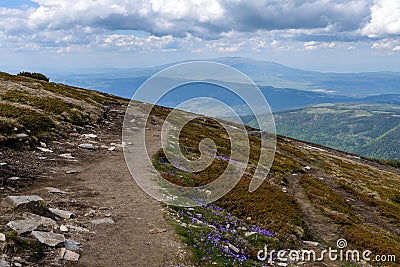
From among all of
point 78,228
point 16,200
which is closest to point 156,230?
point 78,228

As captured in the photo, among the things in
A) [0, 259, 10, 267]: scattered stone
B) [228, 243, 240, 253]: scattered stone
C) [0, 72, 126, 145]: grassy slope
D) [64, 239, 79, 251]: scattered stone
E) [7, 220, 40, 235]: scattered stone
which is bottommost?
[228, 243, 240, 253]: scattered stone

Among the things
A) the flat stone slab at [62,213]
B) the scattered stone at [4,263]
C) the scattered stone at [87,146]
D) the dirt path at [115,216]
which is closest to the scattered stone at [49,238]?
the dirt path at [115,216]

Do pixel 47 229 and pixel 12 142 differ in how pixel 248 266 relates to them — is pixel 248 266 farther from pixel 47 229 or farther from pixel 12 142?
pixel 12 142

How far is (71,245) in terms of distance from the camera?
36.0 ft

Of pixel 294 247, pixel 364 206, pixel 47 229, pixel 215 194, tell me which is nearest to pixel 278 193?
pixel 215 194

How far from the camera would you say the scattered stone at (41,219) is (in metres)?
11.9

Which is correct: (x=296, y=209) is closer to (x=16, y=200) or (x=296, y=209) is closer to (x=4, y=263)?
(x=16, y=200)

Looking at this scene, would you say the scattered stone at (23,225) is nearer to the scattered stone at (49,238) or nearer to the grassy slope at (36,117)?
the scattered stone at (49,238)

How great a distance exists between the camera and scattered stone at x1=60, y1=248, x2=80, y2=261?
10.2m

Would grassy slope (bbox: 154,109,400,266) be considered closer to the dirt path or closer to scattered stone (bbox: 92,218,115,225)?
the dirt path

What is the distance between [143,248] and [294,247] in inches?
365

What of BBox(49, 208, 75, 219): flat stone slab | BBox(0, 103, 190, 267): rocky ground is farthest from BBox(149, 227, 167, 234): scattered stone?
BBox(49, 208, 75, 219): flat stone slab

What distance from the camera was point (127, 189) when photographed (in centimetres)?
1828

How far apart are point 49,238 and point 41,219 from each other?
64.5 inches
